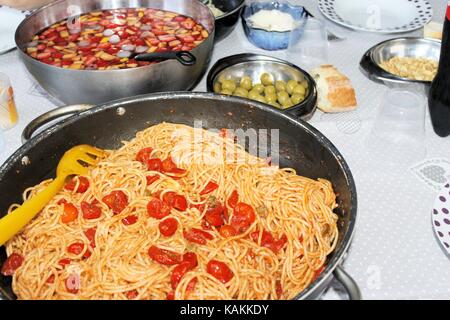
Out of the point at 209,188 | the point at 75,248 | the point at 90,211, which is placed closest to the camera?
the point at 75,248

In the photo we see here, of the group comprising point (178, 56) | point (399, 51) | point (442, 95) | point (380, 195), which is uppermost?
point (178, 56)

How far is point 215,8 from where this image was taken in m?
2.84

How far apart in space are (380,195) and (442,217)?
0.25 m

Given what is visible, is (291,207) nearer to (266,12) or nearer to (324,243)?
(324,243)

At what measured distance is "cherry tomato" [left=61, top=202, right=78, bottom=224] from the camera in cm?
171

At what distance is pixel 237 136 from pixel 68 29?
102cm

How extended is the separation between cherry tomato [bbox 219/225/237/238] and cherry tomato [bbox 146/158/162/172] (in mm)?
386

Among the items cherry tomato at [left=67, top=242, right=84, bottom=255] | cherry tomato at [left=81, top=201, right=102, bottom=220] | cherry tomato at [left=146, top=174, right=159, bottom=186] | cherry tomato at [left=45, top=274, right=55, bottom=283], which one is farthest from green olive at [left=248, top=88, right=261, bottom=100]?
cherry tomato at [left=45, top=274, right=55, bottom=283]

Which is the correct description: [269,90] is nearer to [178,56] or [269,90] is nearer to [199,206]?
[178,56]

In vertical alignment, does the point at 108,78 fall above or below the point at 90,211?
above

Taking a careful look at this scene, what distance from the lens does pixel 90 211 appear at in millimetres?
1728

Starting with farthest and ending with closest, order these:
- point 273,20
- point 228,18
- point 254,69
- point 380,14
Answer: point 380,14 → point 273,20 → point 228,18 → point 254,69

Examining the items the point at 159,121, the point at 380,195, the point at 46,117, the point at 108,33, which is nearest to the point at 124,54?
the point at 108,33

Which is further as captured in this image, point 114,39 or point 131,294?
point 114,39
